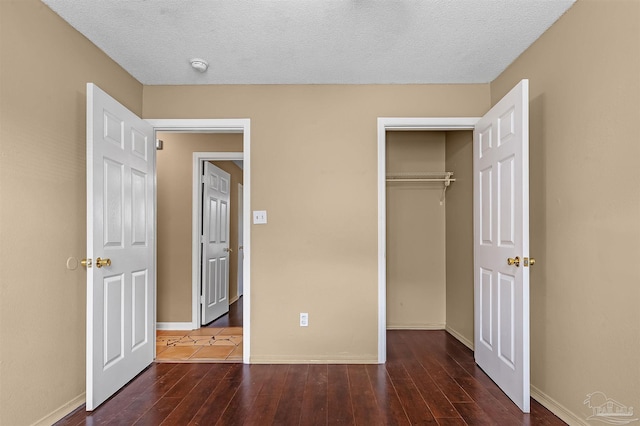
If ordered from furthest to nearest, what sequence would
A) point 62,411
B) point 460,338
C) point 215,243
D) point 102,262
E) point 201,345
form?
point 215,243, point 460,338, point 201,345, point 102,262, point 62,411

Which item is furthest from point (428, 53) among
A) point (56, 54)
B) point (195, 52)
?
point (56, 54)

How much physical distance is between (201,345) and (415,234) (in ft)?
8.39

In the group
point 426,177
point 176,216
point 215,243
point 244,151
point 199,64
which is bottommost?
point 215,243

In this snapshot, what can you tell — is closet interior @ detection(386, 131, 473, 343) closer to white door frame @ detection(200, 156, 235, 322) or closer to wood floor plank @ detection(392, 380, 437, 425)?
wood floor plank @ detection(392, 380, 437, 425)

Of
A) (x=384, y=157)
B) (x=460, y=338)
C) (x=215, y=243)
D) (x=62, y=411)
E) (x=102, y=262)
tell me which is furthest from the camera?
(x=215, y=243)

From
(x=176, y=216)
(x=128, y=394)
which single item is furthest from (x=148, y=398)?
(x=176, y=216)

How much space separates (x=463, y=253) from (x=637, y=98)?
2233mm

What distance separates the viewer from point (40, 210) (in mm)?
2051

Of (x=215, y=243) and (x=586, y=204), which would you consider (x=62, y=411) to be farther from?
(x=586, y=204)

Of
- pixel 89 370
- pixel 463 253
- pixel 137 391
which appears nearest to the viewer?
pixel 89 370

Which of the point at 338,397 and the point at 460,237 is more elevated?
the point at 460,237

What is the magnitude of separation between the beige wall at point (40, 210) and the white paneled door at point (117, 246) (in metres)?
0.16

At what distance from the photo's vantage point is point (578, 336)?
2.06 m

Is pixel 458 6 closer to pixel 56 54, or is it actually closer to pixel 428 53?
pixel 428 53
